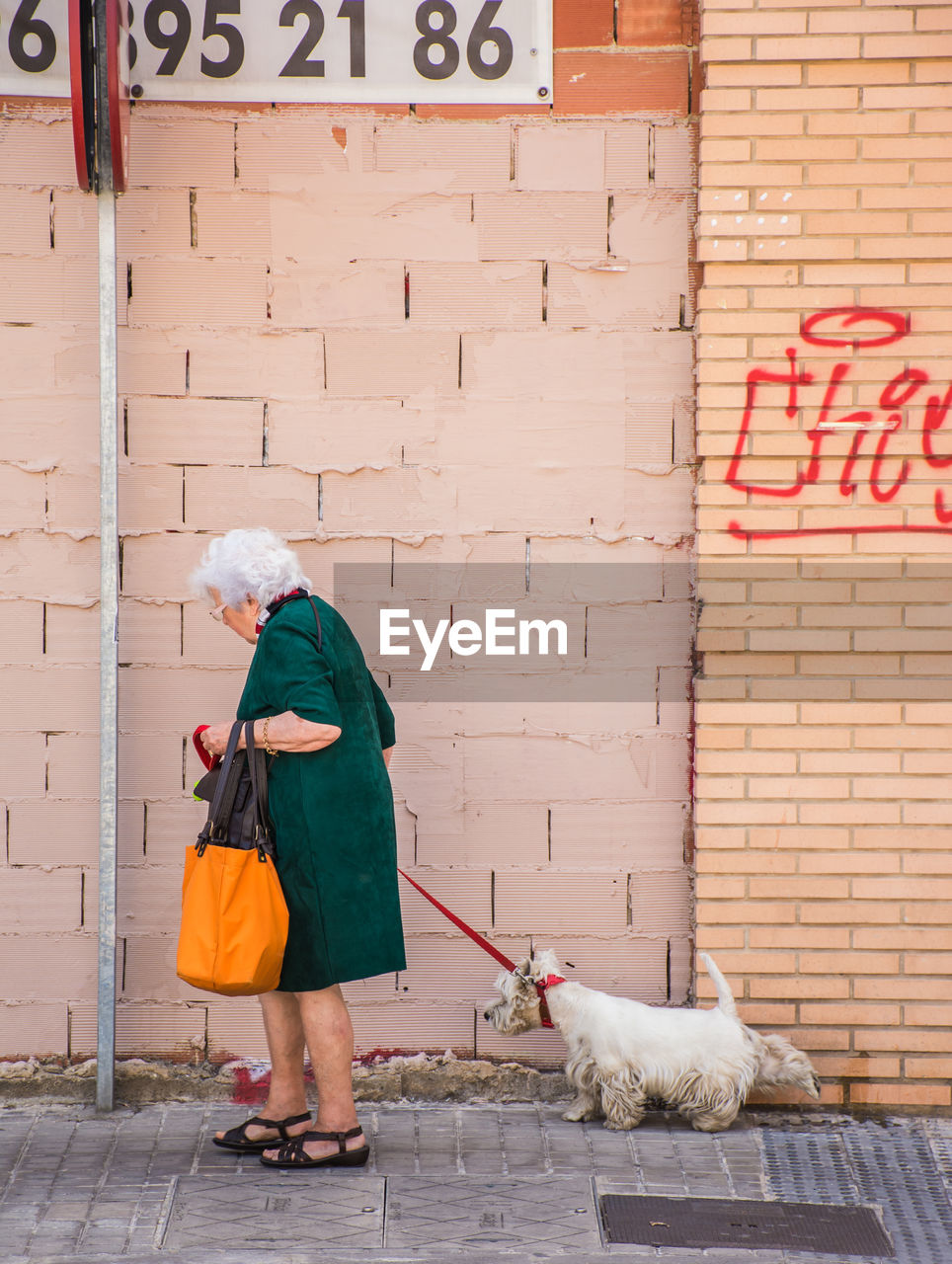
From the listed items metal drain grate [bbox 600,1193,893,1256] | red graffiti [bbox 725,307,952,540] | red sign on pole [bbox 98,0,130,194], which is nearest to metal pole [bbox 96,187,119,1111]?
red sign on pole [bbox 98,0,130,194]

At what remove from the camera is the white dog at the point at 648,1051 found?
3713mm

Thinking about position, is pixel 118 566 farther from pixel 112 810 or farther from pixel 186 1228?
pixel 186 1228

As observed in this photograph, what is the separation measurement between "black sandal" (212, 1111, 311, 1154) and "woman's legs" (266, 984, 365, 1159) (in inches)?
4.2

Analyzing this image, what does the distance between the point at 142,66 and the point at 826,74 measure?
7.35 feet

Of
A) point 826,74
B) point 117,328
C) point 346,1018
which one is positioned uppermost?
point 826,74

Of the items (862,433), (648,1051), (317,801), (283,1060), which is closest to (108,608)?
(317,801)

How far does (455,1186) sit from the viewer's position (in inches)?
136

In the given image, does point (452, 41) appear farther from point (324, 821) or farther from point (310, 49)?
point (324, 821)

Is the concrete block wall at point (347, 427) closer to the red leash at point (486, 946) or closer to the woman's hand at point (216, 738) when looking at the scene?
the red leash at point (486, 946)

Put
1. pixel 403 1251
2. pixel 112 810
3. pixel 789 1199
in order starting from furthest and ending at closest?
pixel 112 810, pixel 789 1199, pixel 403 1251

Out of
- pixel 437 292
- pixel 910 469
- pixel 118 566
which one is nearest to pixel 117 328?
pixel 118 566

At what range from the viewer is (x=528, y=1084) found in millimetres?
4125

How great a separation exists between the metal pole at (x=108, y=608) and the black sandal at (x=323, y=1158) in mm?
807

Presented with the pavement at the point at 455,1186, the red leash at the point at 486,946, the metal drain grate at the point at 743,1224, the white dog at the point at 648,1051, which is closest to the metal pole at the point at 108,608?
the pavement at the point at 455,1186
